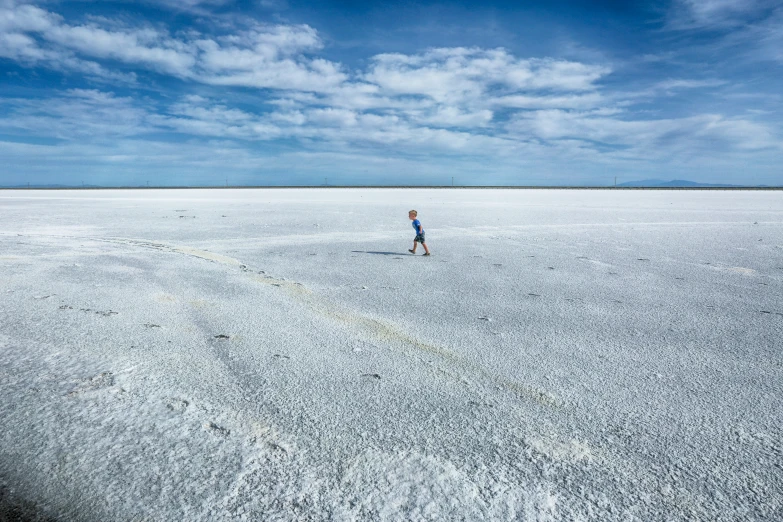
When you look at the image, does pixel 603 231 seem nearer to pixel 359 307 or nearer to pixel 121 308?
pixel 359 307

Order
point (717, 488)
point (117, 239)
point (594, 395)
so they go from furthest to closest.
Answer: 1. point (117, 239)
2. point (594, 395)
3. point (717, 488)

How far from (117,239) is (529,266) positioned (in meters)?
6.75

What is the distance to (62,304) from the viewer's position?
387cm

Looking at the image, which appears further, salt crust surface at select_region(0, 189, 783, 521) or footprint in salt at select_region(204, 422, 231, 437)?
footprint in salt at select_region(204, 422, 231, 437)

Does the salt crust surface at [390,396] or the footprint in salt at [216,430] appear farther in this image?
the footprint in salt at [216,430]

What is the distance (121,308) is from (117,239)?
507 centimetres

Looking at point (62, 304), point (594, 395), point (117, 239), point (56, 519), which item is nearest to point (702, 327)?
point (594, 395)

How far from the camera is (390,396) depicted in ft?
7.64

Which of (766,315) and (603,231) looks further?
(603,231)

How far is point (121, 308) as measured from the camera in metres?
3.80

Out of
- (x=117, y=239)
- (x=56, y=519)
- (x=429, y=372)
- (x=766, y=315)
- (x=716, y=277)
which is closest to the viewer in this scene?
(x=56, y=519)

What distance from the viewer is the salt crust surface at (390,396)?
5.30 feet

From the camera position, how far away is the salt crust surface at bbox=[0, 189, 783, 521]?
162 centimetres

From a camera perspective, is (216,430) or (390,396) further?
(390,396)
